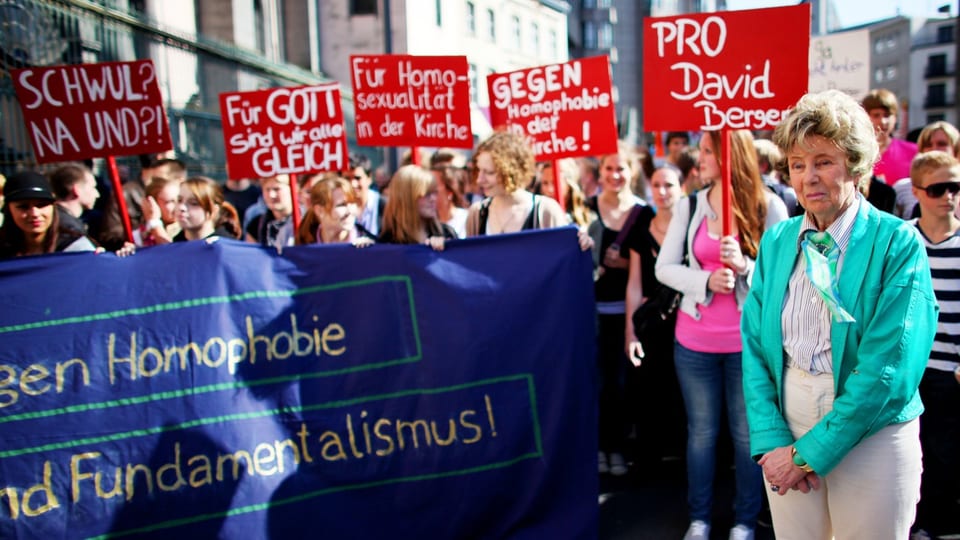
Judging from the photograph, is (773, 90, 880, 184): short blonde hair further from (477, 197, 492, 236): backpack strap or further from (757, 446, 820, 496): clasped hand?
(477, 197, 492, 236): backpack strap

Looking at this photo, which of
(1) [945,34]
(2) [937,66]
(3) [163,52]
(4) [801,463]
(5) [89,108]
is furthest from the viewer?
(1) [945,34]

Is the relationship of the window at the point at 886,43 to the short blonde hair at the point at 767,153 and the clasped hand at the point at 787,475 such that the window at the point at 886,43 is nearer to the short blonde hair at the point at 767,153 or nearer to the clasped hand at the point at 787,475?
the short blonde hair at the point at 767,153

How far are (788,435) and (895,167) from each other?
489 centimetres

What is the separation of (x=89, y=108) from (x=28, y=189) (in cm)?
72

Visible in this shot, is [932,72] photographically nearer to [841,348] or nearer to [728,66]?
[728,66]

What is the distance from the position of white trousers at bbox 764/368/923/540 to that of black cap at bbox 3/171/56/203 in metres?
3.43

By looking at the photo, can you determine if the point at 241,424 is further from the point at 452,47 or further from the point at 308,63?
the point at 452,47

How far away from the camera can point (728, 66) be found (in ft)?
12.4

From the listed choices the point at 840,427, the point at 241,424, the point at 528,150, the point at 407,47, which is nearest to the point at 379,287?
the point at 241,424

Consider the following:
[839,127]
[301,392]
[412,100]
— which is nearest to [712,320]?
[839,127]

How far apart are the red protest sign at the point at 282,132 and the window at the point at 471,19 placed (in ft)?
108

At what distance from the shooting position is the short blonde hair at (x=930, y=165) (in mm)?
3699

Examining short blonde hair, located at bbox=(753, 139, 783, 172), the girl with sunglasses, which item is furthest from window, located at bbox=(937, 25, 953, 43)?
the girl with sunglasses

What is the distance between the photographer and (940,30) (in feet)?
261
